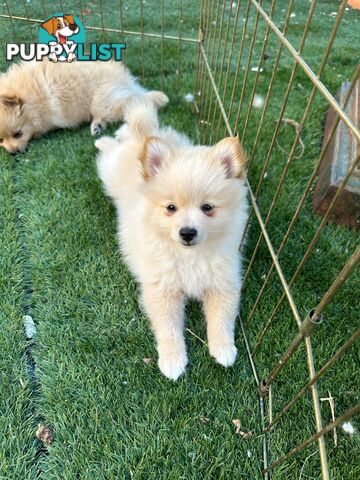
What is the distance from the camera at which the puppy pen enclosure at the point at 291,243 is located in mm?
1122

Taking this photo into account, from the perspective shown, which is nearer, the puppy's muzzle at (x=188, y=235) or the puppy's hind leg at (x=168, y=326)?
the puppy's muzzle at (x=188, y=235)

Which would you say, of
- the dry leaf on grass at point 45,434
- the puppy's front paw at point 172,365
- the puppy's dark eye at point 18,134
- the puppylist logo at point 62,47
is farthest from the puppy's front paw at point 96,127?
the dry leaf on grass at point 45,434

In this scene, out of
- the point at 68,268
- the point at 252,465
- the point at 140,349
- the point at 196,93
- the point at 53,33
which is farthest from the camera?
the point at 53,33

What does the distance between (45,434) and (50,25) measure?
3.30 meters

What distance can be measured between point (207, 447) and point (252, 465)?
0.16 metres

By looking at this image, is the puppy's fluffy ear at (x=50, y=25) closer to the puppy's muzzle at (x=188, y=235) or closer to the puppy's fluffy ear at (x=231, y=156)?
the puppy's fluffy ear at (x=231, y=156)

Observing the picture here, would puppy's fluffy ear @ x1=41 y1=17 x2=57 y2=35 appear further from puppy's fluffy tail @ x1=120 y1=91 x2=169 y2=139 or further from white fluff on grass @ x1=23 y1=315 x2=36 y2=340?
white fluff on grass @ x1=23 y1=315 x2=36 y2=340

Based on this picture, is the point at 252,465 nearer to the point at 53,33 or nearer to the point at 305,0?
the point at 53,33

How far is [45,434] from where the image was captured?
1360mm

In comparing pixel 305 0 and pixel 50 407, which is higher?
pixel 305 0

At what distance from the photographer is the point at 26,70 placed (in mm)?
3004

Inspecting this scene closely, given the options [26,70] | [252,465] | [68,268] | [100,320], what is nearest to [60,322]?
[100,320]

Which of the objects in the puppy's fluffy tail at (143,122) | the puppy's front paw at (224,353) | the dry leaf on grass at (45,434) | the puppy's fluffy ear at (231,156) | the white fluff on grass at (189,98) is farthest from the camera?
the white fluff on grass at (189,98)

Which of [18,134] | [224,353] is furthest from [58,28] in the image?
[224,353]
